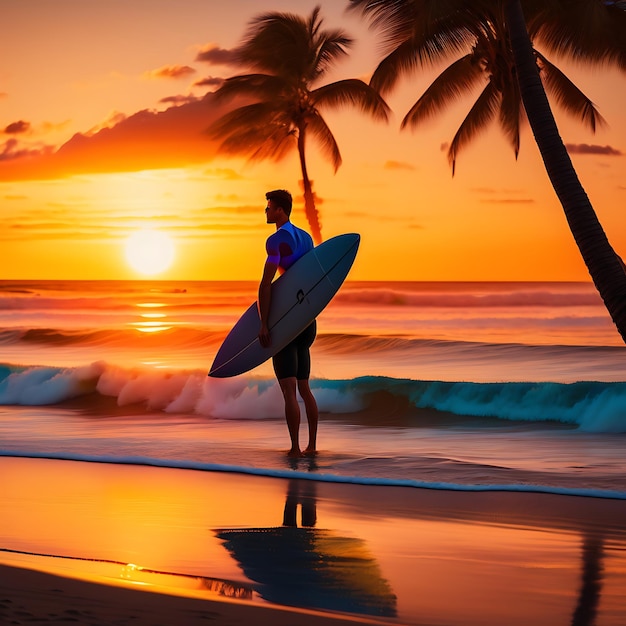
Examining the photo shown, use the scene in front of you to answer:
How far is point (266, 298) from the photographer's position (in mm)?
7773

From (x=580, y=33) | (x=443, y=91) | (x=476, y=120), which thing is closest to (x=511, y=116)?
(x=476, y=120)

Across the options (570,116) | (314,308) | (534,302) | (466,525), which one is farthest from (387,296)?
(466,525)

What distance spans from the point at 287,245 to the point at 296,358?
869 millimetres

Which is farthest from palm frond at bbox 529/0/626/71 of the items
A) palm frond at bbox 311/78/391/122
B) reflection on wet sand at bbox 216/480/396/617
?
palm frond at bbox 311/78/391/122

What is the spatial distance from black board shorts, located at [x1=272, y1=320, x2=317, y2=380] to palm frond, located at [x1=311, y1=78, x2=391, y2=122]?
21866mm

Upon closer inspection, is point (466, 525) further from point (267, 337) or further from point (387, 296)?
point (387, 296)

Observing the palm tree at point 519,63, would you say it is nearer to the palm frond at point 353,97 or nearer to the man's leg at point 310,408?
the man's leg at point 310,408

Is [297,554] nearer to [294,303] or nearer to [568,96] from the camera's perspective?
[294,303]

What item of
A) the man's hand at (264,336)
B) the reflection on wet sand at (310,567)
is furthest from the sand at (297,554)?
the man's hand at (264,336)

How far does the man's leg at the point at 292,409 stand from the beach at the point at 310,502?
197 millimetres

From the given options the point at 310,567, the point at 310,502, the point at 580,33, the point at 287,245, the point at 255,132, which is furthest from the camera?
the point at 255,132

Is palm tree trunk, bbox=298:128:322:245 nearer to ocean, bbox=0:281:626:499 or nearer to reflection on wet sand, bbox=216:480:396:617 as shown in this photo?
ocean, bbox=0:281:626:499

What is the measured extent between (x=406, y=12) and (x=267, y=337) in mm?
7380

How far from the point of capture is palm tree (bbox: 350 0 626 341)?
420 inches
